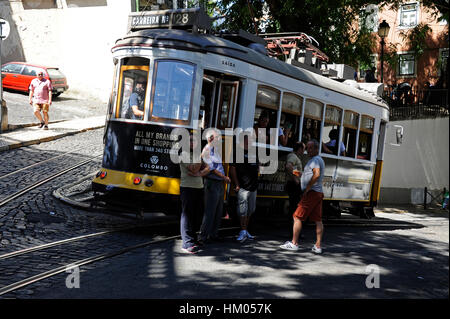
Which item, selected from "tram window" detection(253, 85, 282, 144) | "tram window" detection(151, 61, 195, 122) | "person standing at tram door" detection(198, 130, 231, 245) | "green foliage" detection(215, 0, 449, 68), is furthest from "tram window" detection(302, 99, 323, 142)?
"green foliage" detection(215, 0, 449, 68)

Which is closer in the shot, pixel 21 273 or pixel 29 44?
pixel 21 273

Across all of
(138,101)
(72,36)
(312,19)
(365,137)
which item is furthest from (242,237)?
(72,36)

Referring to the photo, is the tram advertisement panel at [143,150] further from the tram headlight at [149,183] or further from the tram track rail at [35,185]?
the tram track rail at [35,185]

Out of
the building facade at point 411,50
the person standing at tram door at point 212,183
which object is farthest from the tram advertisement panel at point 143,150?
the building facade at point 411,50

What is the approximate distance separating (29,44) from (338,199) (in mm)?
22288

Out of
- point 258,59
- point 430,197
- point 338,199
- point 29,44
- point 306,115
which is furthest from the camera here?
point 29,44

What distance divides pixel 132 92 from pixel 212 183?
2.06 metres

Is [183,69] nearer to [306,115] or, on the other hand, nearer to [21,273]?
[306,115]

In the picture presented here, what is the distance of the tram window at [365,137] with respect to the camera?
44.2ft

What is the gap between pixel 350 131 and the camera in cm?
1288

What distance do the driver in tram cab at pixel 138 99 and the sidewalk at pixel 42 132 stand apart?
742 centimetres

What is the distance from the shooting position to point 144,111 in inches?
352

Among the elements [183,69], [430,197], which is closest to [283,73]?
[183,69]

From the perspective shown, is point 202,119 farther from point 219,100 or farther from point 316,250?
point 316,250
